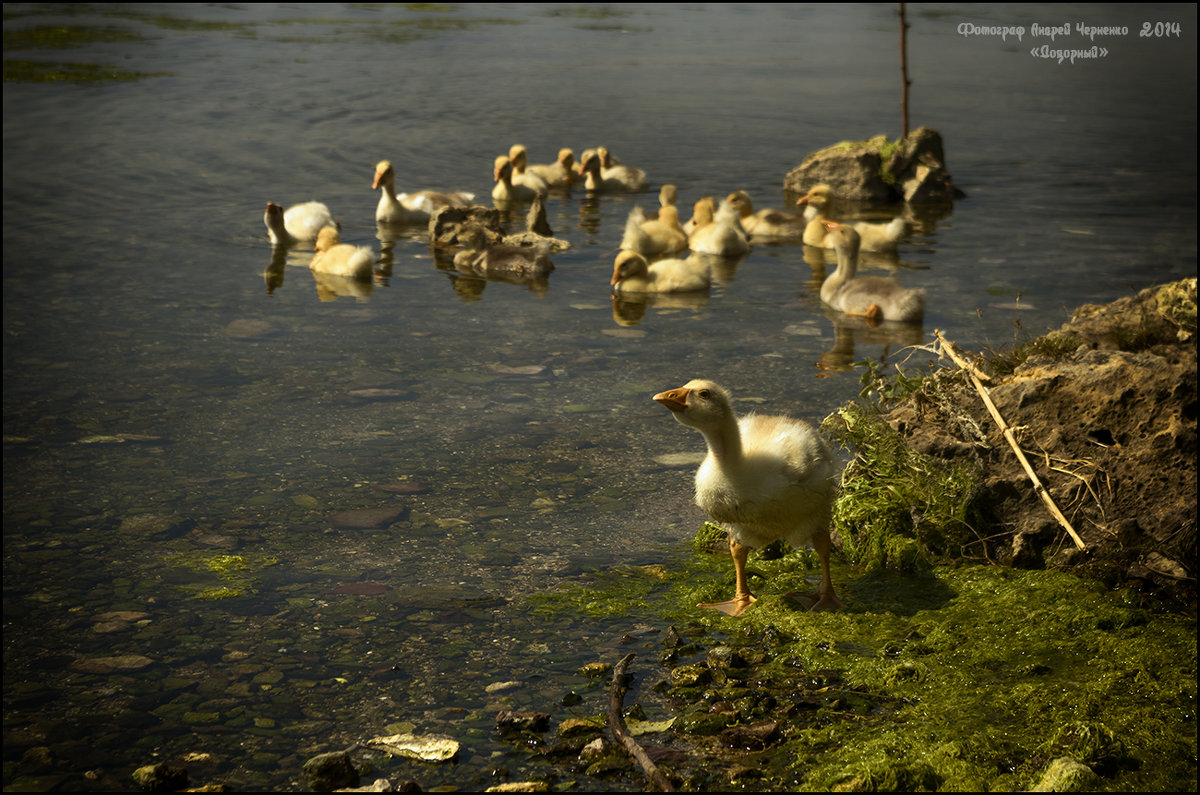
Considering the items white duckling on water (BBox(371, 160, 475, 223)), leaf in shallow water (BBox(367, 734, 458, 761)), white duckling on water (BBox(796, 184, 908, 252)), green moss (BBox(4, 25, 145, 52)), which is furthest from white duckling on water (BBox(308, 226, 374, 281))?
green moss (BBox(4, 25, 145, 52))

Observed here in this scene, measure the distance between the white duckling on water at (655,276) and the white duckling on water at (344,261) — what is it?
9.09ft

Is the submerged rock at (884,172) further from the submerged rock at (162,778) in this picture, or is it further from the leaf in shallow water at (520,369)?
the submerged rock at (162,778)

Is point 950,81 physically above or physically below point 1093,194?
above

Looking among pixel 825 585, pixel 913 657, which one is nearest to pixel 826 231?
pixel 825 585

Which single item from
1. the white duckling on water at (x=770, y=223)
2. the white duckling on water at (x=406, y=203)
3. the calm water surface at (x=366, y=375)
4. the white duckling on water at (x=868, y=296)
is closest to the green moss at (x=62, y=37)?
the calm water surface at (x=366, y=375)

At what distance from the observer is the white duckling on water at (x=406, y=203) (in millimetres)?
15359

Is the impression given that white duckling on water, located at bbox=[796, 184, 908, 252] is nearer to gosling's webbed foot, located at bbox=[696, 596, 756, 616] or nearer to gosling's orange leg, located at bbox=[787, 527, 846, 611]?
gosling's orange leg, located at bbox=[787, 527, 846, 611]

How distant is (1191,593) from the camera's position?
207 inches

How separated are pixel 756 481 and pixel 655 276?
24.1ft

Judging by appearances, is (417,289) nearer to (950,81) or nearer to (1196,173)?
(1196,173)

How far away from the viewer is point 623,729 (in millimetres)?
4359

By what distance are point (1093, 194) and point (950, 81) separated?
55.6ft

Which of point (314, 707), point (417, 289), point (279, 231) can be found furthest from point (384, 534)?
point (279, 231)

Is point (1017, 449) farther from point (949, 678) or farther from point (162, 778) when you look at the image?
point (162, 778)
